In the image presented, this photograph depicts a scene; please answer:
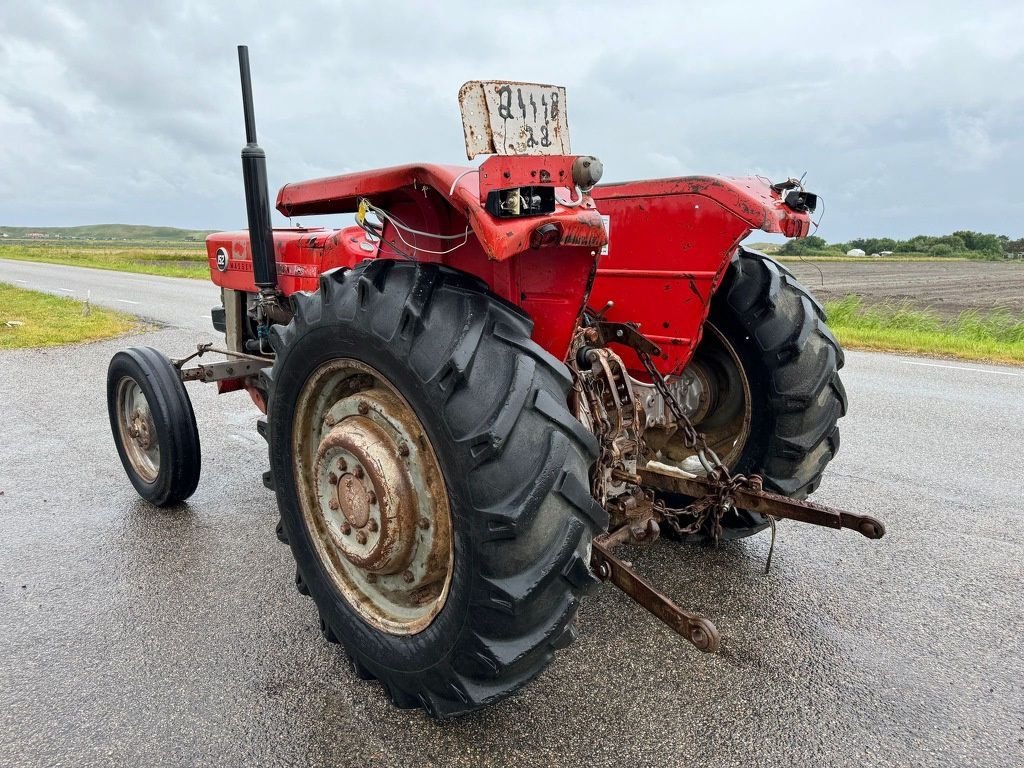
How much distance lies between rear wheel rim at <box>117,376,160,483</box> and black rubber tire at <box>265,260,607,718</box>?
7.30ft

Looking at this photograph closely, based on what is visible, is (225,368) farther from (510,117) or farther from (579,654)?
(510,117)

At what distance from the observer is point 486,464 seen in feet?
5.48

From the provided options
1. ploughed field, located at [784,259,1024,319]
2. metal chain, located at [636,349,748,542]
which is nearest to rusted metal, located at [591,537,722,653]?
metal chain, located at [636,349,748,542]

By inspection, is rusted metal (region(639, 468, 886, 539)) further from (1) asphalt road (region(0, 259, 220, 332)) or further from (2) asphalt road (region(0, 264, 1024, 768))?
(1) asphalt road (region(0, 259, 220, 332))

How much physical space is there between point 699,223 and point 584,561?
1.32 meters

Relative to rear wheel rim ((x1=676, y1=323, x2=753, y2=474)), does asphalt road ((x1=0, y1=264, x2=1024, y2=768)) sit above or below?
below

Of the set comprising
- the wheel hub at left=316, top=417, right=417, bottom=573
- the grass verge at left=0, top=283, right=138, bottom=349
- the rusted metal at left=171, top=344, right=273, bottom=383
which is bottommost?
the wheel hub at left=316, top=417, right=417, bottom=573

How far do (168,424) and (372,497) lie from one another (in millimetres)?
1776

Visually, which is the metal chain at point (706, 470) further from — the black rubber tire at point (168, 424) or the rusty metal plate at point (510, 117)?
the black rubber tire at point (168, 424)

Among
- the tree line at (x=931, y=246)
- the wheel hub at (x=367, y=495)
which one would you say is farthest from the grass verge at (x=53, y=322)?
the tree line at (x=931, y=246)

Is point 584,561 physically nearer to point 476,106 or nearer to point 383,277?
point 383,277

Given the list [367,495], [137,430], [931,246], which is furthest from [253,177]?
[931,246]

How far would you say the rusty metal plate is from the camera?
5.61ft

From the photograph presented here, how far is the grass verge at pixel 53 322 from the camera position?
8.91m
